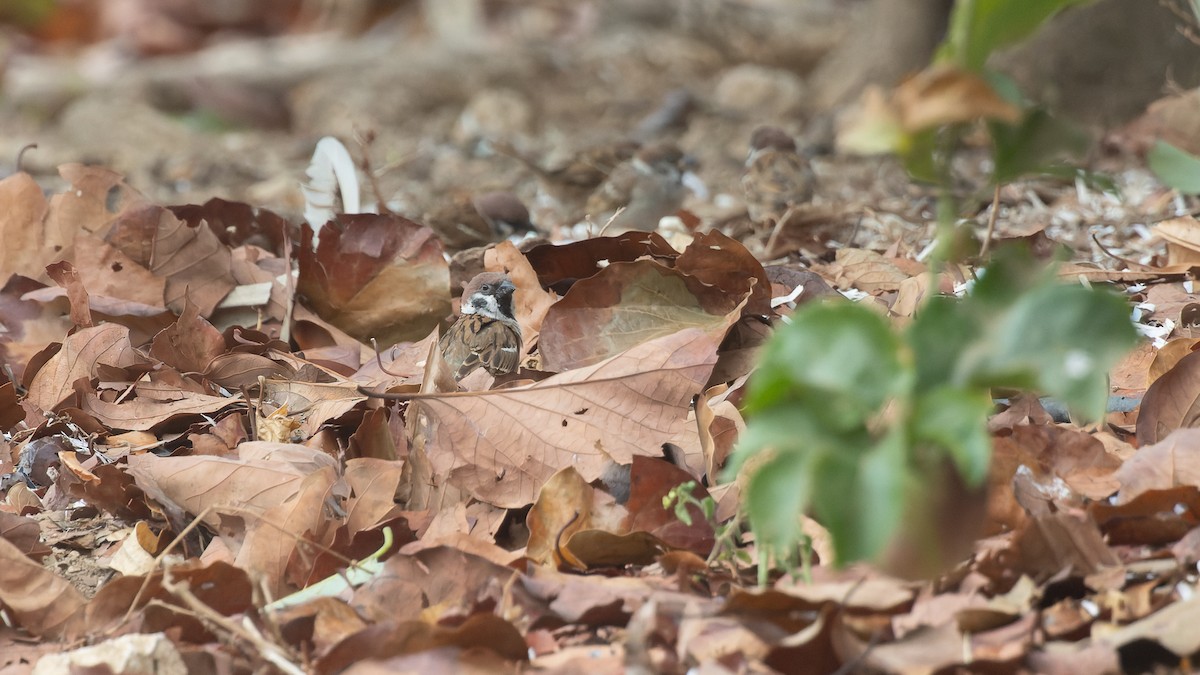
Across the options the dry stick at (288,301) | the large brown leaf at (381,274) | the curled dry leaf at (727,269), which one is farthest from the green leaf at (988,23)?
the dry stick at (288,301)

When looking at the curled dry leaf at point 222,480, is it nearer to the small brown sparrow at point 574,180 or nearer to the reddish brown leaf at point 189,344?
the reddish brown leaf at point 189,344

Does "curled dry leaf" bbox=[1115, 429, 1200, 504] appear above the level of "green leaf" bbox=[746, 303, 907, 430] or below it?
below

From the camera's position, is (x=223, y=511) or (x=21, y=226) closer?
(x=223, y=511)

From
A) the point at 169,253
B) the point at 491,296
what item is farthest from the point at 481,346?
the point at 169,253

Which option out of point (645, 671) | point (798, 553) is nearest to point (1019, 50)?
point (798, 553)

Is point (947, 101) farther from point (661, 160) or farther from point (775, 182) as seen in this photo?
point (661, 160)

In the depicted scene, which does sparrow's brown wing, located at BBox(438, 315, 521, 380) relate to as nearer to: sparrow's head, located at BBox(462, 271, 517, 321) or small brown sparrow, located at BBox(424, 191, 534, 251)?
sparrow's head, located at BBox(462, 271, 517, 321)

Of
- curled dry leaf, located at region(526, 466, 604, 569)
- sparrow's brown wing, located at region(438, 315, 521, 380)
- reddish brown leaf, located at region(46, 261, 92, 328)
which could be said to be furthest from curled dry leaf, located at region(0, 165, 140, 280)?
curled dry leaf, located at region(526, 466, 604, 569)
